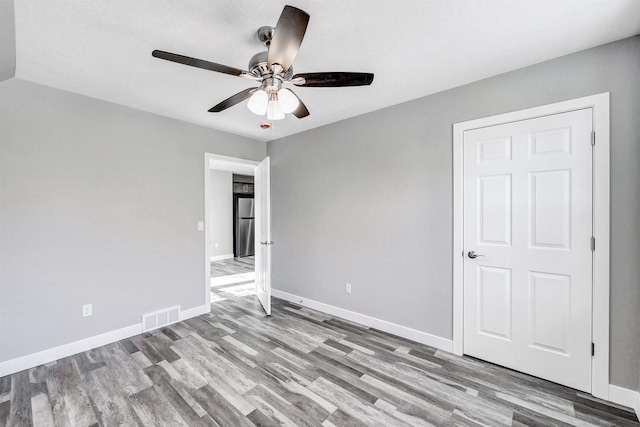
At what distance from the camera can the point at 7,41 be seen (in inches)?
69.3

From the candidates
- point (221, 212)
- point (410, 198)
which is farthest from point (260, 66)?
point (221, 212)

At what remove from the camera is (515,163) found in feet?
7.18

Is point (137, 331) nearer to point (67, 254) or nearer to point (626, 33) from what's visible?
point (67, 254)

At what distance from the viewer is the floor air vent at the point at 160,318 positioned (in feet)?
9.81

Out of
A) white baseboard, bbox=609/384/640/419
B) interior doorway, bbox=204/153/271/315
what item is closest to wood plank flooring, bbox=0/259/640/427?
white baseboard, bbox=609/384/640/419

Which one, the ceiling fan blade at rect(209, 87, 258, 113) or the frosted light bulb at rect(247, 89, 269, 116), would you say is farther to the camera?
the ceiling fan blade at rect(209, 87, 258, 113)

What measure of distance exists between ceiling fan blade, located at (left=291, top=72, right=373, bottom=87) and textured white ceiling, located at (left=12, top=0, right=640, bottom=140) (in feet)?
1.09

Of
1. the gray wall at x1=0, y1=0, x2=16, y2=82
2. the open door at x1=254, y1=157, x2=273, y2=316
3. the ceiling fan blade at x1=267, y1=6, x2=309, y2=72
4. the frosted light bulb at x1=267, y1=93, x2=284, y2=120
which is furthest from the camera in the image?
the open door at x1=254, y1=157, x2=273, y2=316

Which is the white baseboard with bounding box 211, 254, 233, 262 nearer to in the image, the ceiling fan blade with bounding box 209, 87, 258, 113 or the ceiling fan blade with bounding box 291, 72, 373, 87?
the ceiling fan blade with bounding box 209, 87, 258, 113

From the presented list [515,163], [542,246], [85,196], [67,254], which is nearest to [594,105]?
[515,163]

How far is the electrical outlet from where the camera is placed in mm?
2607

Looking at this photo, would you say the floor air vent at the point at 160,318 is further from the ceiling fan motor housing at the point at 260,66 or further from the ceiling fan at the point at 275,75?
the ceiling fan motor housing at the point at 260,66

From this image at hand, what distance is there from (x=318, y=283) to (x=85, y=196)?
110 inches

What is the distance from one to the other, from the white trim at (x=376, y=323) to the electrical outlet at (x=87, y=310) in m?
2.30
